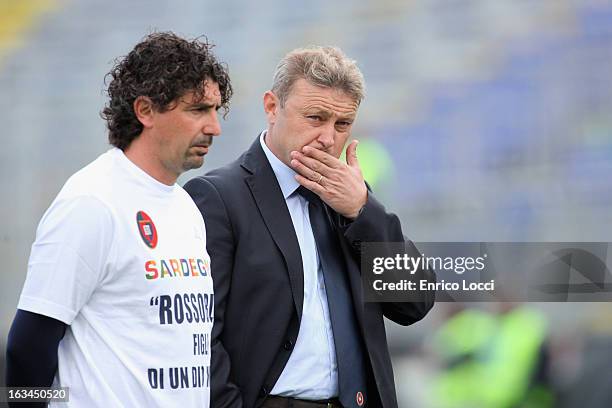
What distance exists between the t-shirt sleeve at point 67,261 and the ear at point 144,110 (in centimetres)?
26

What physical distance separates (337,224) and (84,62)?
5.00ft

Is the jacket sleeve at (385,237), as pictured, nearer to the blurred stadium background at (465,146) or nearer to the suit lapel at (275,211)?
the suit lapel at (275,211)

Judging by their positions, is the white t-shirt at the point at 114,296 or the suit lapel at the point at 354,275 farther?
the suit lapel at the point at 354,275

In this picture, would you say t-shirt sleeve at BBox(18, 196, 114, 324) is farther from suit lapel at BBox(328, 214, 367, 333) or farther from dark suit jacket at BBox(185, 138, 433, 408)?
suit lapel at BBox(328, 214, 367, 333)

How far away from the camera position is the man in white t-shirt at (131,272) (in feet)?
6.38

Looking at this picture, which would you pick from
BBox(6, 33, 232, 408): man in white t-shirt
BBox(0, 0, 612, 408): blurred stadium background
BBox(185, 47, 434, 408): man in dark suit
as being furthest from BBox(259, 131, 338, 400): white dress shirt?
BBox(0, 0, 612, 408): blurred stadium background

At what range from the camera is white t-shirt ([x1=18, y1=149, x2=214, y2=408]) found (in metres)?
1.94

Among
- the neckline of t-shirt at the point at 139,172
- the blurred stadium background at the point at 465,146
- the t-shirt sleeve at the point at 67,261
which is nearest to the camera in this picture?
the t-shirt sleeve at the point at 67,261

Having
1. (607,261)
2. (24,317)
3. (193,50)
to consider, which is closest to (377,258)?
(193,50)

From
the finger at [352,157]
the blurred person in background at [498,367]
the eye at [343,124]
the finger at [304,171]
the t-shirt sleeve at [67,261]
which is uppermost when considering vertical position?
the eye at [343,124]

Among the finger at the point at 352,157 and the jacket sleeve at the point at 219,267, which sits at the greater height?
the finger at the point at 352,157

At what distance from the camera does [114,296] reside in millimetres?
1979

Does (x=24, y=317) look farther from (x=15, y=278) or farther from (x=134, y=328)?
(x=15, y=278)

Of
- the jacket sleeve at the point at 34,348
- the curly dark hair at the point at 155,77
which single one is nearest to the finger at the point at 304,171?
the curly dark hair at the point at 155,77
